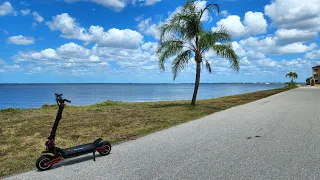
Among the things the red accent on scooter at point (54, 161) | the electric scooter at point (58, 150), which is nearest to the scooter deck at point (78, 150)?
the electric scooter at point (58, 150)

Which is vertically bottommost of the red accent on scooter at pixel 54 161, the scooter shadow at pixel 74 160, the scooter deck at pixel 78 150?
the scooter shadow at pixel 74 160

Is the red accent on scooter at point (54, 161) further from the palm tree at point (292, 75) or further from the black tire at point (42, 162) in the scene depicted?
the palm tree at point (292, 75)

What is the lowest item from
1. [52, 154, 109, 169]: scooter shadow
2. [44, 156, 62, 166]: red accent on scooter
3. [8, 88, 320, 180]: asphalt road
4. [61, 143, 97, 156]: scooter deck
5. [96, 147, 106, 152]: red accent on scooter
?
[52, 154, 109, 169]: scooter shadow

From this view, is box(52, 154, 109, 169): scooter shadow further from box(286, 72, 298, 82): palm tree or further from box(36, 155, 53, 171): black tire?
box(286, 72, 298, 82): palm tree

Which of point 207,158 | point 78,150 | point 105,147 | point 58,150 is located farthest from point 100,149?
point 207,158

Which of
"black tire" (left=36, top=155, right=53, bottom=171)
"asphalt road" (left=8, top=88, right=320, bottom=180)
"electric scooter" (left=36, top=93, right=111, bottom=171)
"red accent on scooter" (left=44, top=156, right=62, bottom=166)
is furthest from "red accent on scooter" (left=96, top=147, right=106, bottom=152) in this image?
"black tire" (left=36, top=155, right=53, bottom=171)

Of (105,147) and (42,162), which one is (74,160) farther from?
(42,162)

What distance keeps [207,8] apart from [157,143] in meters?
13.8

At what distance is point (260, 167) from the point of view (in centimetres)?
534

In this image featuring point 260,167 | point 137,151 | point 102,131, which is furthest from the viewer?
point 102,131

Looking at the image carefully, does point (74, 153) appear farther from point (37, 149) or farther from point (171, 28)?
point (171, 28)

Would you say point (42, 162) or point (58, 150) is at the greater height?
point (58, 150)

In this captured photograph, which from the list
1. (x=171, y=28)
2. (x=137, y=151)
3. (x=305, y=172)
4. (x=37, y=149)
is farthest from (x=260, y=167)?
(x=171, y=28)

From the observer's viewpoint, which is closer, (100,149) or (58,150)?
(58,150)
